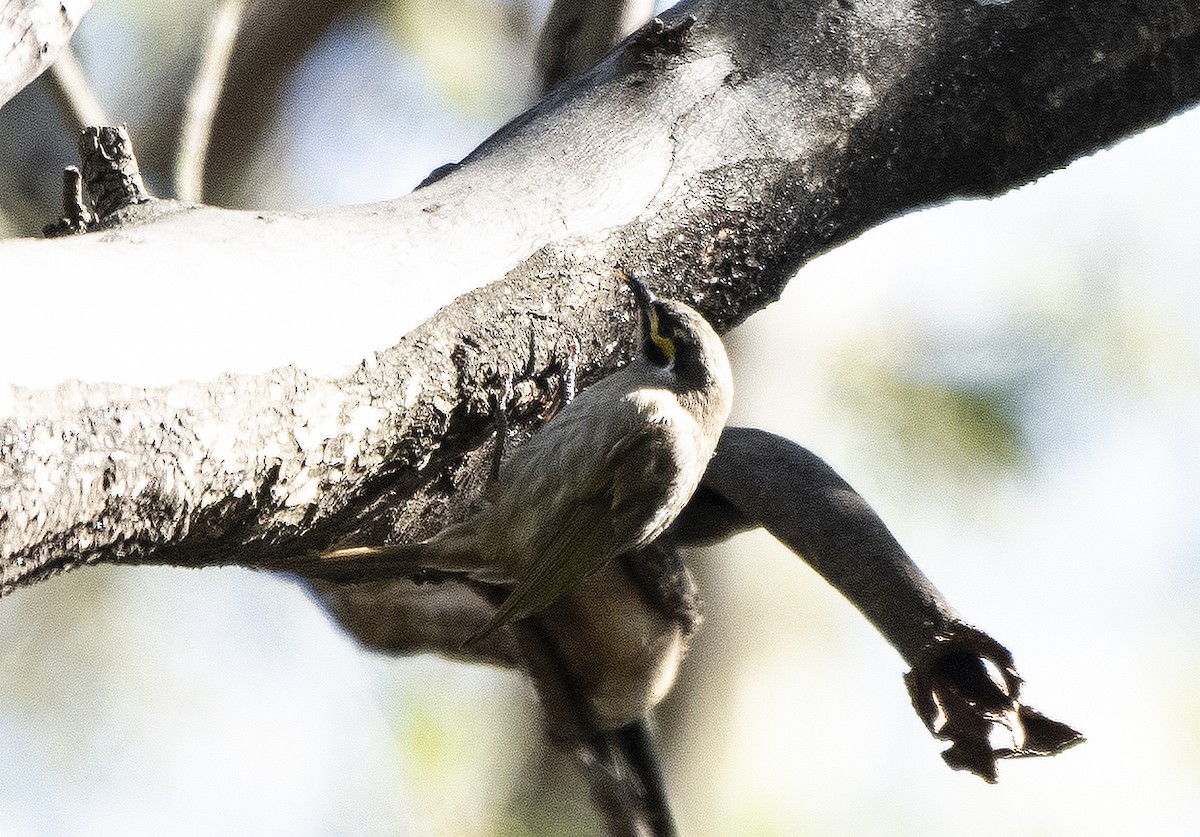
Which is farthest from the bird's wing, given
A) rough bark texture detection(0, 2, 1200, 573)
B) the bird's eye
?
rough bark texture detection(0, 2, 1200, 573)

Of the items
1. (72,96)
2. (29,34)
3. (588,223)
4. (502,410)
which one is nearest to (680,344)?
(588,223)

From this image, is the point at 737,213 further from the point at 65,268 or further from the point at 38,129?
the point at 38,129

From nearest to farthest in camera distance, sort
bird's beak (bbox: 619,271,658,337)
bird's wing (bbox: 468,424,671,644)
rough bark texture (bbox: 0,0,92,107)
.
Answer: rough bark texture (bbox: 0,0,92,107)
bird's beak (bbox: 619,271,658,337)
bird's wing (bbox: 468,424,671,644)

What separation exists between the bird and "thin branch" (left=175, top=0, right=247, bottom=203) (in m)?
1.47

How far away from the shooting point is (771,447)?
9.39 feet

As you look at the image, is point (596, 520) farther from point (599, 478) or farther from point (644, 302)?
point (644, 302)

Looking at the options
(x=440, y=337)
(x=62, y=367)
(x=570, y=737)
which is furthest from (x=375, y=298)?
(x=570, y=737)

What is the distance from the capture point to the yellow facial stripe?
8.97 feet

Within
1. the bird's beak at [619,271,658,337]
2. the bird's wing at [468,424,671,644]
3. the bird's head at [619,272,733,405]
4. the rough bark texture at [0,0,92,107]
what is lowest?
the bird's wing at [468,424,671,644]

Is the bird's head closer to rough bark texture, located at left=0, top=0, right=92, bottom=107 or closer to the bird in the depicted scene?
the bird

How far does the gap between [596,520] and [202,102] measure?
215cm

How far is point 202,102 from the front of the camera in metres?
4.09

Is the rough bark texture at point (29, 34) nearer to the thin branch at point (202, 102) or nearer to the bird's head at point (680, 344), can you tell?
the bird's head at point (680, 344)

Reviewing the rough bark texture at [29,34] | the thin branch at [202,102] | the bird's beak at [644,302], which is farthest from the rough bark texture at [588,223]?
the thin branch at [202,102]
